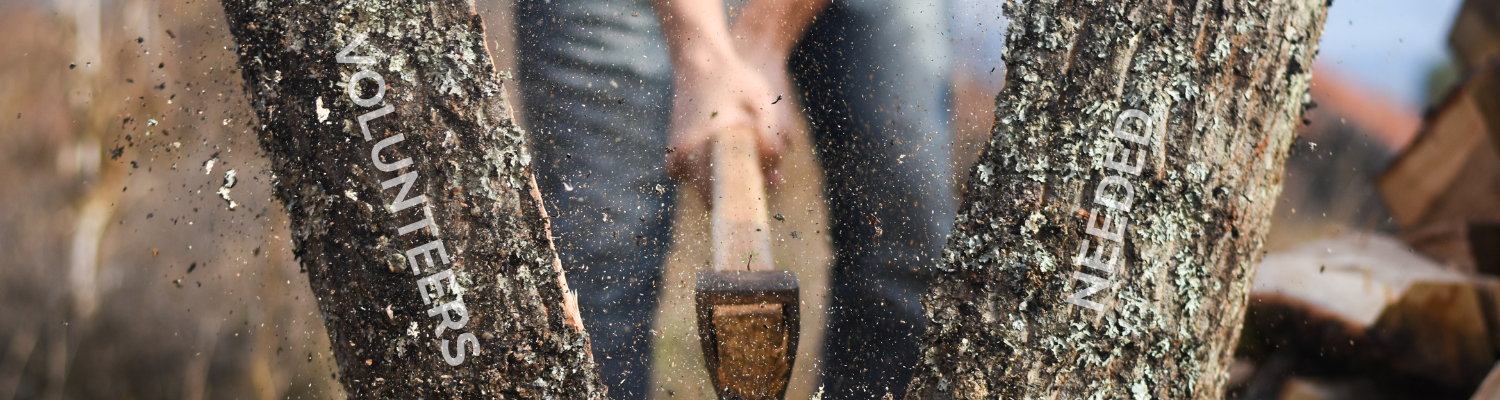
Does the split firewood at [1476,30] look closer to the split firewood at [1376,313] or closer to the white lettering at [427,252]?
the split firewood at [1376,313]

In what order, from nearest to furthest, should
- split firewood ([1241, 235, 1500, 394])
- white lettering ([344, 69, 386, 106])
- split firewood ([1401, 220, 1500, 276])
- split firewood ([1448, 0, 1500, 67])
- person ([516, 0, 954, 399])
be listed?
1. white lettering ([344, 69, 386, 106])
2. person ([516, 0, 954, 399])
3. split firewood ([1241, 235, 1500, 394])
4. split firewood ([1401, 220, 1500, 276])
5. split firewood ([1448, 0, 1500, 67])

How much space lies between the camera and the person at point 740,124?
0.63 metres

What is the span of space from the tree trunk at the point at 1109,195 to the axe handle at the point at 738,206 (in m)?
0.19

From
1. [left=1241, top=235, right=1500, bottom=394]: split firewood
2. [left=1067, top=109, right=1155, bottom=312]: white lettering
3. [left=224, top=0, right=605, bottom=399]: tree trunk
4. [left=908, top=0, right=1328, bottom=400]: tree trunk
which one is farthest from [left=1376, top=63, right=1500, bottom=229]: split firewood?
[left=224, top=0, right=605, bottom=399]: tree trunk

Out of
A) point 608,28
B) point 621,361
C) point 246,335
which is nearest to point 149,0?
point 246,335

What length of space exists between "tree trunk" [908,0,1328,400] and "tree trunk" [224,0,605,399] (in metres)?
0.36

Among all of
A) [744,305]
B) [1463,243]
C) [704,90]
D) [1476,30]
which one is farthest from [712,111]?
[1476,30]

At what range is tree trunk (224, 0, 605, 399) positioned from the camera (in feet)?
1.70

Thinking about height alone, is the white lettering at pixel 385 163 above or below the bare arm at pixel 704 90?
below

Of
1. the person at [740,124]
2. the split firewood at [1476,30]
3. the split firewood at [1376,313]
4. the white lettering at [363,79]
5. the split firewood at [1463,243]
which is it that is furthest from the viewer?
the split firewood at [1476,30]

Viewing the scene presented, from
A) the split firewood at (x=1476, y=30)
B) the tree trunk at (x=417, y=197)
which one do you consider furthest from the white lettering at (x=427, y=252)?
the split firewood at (x=1476, y=30)

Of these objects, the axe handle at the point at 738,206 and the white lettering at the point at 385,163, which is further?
the axe handle at the point at 738,206

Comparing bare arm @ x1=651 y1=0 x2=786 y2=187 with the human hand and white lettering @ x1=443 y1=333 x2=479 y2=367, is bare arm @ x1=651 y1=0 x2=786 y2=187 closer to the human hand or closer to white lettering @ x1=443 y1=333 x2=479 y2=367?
the human hand

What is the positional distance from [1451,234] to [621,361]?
1.56 metres
